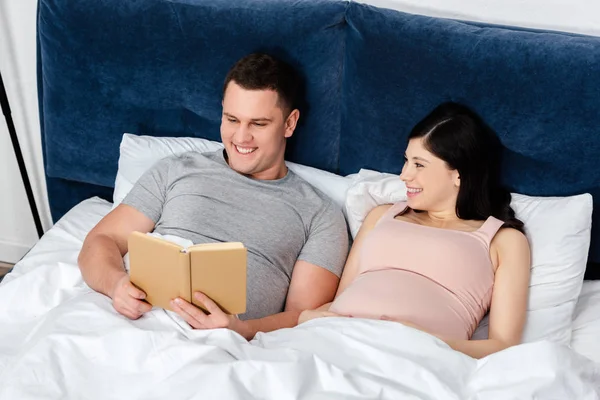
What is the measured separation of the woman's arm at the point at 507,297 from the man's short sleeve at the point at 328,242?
41cm

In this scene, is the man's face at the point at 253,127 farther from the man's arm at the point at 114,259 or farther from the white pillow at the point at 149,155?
the man's arm at the point at 114,259

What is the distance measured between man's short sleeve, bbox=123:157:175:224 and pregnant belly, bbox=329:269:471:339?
0.59 metres

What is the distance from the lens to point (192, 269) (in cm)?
147

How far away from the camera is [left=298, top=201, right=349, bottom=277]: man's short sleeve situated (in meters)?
1.93

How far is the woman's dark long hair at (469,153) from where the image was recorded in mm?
1824

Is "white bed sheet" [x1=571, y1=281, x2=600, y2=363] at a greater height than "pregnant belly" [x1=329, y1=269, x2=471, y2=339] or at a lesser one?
lesser

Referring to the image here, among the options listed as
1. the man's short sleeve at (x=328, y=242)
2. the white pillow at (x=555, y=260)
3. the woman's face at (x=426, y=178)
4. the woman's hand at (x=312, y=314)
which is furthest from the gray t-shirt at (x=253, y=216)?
the white pillow at (x=555, y=260)

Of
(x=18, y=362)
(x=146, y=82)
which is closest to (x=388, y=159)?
(x=146, y=82)

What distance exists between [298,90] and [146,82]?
0.48m

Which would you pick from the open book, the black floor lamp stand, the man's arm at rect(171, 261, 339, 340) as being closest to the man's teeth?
the man's arm at rect(171, 261, 339, 340)

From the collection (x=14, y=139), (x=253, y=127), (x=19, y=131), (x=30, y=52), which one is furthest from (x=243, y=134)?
(x=19, y=131)

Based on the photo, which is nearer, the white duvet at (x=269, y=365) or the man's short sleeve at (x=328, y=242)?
the white duvet at (x=269, y=365)

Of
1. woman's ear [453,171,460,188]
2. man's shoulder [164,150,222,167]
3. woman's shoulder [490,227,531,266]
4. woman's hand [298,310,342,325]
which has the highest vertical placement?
woman's ear [453,171,460,188]

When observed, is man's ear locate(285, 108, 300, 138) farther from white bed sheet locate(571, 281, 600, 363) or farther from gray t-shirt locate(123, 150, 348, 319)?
white bed sheet locate(571, 281, 600, 363)
